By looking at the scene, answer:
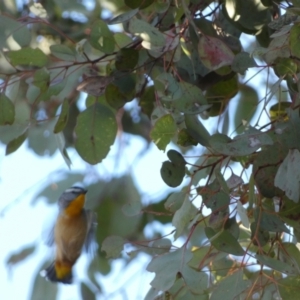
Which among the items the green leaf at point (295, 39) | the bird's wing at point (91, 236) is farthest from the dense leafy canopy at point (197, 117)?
the bird's wing at point (91, 236)

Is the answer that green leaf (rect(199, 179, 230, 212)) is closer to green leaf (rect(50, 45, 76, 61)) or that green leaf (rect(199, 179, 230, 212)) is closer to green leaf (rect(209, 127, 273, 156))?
green leaf (rect(209, 127, 273, 156))

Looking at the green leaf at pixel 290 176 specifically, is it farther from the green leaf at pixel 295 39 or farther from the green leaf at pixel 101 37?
the green leaf at pixel 101 37

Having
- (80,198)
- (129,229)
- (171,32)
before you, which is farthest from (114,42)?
(80,198)

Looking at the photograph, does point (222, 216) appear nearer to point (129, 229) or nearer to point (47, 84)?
point (47, 84)

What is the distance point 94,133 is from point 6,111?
0.39 feet

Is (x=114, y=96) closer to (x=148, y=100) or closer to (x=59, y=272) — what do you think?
(x=148, y=100)

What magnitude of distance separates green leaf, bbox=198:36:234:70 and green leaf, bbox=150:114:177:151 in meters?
0.08

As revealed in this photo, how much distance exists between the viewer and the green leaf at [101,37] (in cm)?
90

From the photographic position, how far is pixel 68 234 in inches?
69.2

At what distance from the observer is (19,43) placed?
101 centimetres

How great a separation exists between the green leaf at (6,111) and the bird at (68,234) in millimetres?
743

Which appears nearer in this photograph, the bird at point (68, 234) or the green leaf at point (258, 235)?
the green leaf at point (258, 235)

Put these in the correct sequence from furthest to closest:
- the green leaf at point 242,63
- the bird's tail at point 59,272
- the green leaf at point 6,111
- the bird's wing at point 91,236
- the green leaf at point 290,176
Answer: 1. the bird's tail at point 59,272
2. the bird's wing at point 91,236
3. the green leaf at point 6,111
4. the green leaf at point 242,63
5. the green leaf at point 290,176

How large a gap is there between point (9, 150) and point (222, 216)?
0.33m
